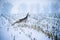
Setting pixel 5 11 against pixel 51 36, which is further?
pixel 5 11

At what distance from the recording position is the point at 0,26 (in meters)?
2.04

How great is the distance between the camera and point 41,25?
1.97 meters

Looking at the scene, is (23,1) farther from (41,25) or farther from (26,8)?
(41,25)

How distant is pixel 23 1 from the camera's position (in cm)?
204

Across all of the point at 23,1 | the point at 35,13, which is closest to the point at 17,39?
the point at 35,13

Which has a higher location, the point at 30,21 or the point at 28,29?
the point at 30,21

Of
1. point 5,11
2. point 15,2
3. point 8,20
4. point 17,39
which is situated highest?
point 15,2

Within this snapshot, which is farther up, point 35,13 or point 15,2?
point 15,2

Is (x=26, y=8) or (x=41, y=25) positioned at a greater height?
(x=26, y=8)

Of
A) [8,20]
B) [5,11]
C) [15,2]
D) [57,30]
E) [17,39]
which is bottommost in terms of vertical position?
[17,39]

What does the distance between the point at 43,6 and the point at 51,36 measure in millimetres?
511

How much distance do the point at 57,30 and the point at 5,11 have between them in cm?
93

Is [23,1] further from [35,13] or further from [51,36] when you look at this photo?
[51,36]

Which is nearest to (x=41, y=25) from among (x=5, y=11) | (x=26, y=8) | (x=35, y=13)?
(x=35, y=13)
